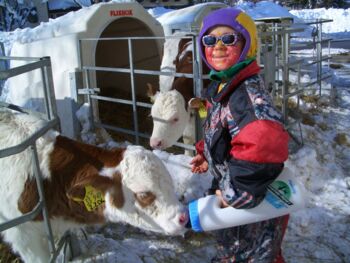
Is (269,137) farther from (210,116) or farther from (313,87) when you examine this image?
(313,87)

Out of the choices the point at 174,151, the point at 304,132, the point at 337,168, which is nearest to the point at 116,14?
the point at 174,151

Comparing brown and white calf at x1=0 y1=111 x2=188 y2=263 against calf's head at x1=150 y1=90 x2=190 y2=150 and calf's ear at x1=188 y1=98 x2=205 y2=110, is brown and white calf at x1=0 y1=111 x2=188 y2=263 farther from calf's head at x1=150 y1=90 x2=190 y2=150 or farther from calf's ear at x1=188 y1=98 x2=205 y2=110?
calf's head at x1=150 y1=90 x2=190 y2=150

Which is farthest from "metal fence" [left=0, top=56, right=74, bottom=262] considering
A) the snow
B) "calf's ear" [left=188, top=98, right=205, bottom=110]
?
"calf's ear" [left=188, top=98, right=205, bottom=110]

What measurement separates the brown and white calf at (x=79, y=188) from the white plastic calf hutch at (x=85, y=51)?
97.3 inches

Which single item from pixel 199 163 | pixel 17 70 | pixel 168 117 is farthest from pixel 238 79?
pixel 168 117

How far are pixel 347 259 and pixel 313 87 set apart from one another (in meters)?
5.54

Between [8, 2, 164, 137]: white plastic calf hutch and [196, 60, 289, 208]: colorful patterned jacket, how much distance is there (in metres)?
3.04

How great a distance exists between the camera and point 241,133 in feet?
5.82

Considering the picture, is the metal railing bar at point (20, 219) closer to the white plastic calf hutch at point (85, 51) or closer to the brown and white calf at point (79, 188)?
the brown and white calf at point (79, 188)

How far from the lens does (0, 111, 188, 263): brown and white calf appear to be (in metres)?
2.41

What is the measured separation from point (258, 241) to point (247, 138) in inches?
28.6

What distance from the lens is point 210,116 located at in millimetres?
2154

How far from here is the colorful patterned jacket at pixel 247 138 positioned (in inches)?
67.3

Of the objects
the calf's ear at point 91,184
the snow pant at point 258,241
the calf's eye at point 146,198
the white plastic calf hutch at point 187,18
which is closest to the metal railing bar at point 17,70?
the calf's ear at point 91,184
